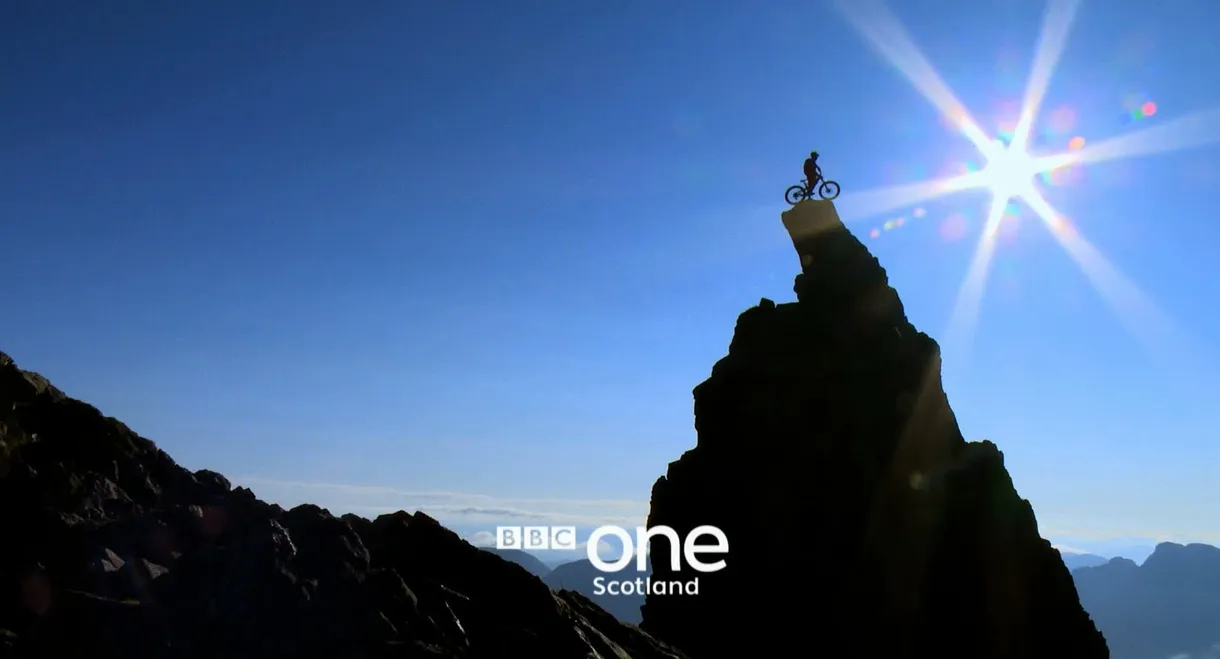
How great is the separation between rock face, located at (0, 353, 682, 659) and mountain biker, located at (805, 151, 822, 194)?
38393 millimetres

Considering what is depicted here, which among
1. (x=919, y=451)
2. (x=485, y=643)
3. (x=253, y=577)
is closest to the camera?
(x=253, y=577)

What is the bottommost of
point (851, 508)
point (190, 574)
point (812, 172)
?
point (190, 574)

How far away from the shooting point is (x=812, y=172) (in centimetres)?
5538

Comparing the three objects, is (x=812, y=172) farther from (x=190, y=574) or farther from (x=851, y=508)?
(x=190, y=574)

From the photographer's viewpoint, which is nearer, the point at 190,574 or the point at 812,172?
the point at 190,574

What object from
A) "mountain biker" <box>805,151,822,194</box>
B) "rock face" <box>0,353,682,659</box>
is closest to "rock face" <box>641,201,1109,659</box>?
"mountain biker" <box>805,151,822,194</box>

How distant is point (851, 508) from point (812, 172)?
2357 centimetres

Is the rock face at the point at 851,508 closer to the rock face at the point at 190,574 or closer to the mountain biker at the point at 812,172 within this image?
the mountain biker at the point at 812,172

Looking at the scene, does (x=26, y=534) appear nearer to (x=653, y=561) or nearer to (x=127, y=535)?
(x=127, y=535)

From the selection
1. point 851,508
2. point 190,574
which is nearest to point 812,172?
point 851,508

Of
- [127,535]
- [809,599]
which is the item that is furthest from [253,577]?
[809,599]

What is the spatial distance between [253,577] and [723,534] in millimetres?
35469

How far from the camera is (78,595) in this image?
1847 cm

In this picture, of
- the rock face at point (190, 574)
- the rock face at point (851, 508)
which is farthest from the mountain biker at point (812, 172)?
the rock face at point (190, 574)
